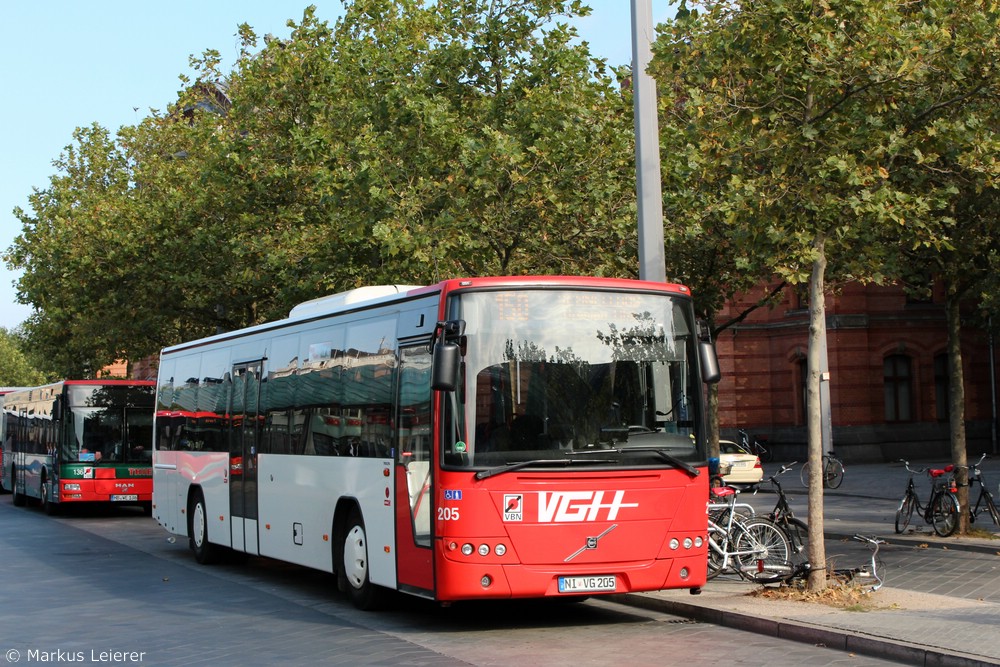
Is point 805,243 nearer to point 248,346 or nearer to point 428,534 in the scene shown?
point 428,534

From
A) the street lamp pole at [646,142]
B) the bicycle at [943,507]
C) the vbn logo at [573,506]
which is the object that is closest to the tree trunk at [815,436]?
the street lamp pole at [646,142]

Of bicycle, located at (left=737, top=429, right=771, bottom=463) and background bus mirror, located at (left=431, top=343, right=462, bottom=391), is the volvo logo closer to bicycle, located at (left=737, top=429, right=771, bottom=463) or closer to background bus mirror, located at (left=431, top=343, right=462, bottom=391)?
background bus mirror, located at (left=431, top=343, right=462, bottom=391)

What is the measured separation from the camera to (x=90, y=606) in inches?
521

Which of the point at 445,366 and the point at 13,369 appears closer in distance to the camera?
the point at 445,366

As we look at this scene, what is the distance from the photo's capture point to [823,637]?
9.91 m

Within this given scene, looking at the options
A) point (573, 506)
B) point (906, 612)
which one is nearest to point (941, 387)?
point (906, 612)

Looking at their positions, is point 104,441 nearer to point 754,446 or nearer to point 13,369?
point 754,446

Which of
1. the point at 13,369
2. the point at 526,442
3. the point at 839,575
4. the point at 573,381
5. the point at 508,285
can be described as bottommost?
the point at 839,575

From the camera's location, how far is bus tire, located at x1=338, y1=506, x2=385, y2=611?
12.6 metres

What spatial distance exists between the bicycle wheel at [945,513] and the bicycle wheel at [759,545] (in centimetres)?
553

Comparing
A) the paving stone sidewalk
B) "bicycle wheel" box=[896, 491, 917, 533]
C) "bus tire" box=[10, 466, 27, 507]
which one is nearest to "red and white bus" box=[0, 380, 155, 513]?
"bus tire" box=[10, 466, 27, 507]

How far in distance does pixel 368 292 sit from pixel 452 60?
7.47 meters

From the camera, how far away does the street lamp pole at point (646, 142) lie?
14.2 m

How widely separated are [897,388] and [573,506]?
3447 centimetres
